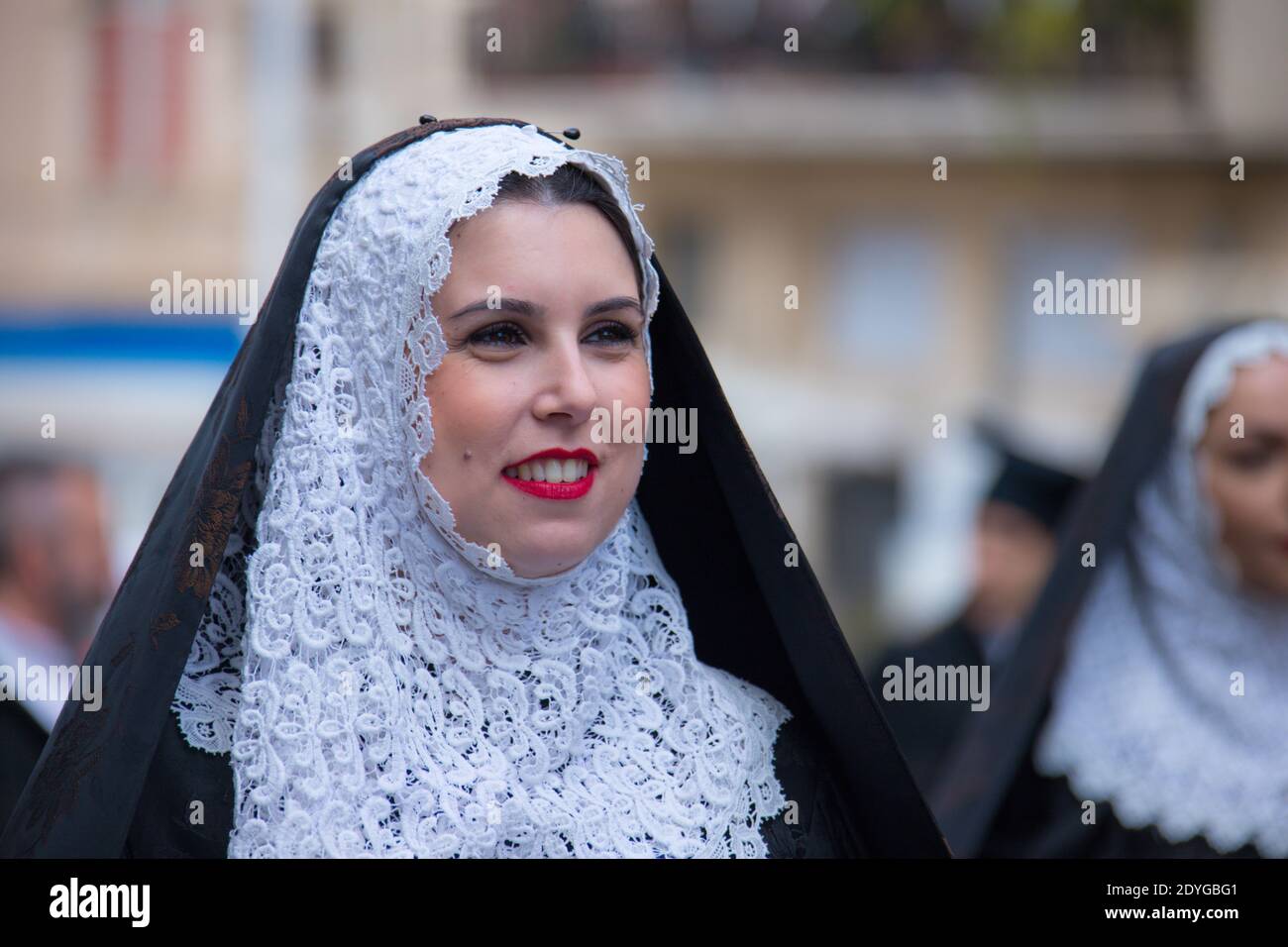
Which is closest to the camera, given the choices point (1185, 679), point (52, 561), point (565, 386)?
point (565, 386)

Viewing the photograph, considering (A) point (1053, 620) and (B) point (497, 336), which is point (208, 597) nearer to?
(B) point (497, 336)

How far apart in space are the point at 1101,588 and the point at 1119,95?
14984 millimetres

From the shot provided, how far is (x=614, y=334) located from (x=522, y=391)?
8.3 inches

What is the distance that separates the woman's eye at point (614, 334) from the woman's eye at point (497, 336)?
0.40ft

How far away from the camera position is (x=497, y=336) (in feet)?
8.10

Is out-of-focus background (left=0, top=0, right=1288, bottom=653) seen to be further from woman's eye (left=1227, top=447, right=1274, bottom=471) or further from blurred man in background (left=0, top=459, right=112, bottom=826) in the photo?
woman's eye (left=1227, top=447, right=1274, bottom=471)

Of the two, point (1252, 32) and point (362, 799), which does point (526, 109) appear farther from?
point (362, 799)

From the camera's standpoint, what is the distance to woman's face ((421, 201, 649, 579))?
7.98ft

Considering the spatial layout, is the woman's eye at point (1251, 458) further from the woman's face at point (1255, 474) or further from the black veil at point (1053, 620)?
the black veil at point (1053, 620)

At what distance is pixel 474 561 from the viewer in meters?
2.49

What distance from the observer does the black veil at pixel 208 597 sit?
235 centimetres

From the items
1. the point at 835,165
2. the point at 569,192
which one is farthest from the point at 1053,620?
the point at 835,165

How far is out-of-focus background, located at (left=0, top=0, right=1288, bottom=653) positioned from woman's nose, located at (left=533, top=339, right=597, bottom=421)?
13.2 m

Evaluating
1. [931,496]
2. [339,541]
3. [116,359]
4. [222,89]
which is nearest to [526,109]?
[222,89]
